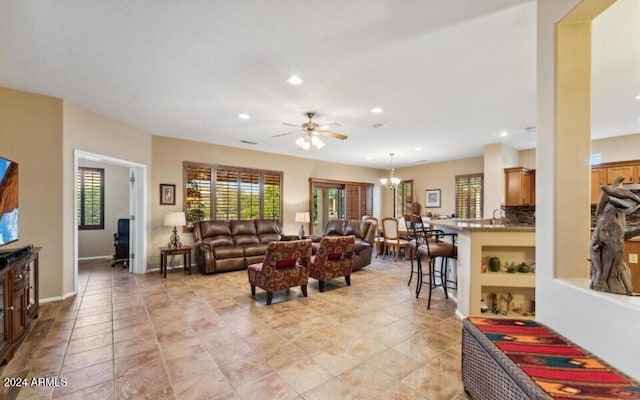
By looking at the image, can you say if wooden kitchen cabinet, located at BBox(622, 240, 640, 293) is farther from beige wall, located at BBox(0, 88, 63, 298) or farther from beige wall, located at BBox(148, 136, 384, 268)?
beige wall, located at BBox(0, 88, 63, 298)

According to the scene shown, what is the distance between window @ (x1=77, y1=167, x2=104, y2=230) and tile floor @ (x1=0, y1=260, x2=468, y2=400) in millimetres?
3637

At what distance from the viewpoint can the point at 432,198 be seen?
9.04 m

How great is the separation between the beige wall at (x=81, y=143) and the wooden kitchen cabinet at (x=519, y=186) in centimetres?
790

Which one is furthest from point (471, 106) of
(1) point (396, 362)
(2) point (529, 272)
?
(1) point (396, 362)

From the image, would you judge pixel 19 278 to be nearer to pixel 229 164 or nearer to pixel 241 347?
pixel 241 347

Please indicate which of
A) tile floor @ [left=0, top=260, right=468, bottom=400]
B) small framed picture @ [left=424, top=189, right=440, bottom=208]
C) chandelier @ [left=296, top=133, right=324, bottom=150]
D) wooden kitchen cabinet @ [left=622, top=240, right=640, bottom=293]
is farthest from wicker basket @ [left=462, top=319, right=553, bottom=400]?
small framed picture @ [left=424, top=189, right=440, bottom=208]

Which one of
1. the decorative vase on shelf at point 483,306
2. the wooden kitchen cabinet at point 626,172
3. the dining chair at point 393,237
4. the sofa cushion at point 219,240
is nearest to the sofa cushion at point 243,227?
the sofa cushion at point 219,240

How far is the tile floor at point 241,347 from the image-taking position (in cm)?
208

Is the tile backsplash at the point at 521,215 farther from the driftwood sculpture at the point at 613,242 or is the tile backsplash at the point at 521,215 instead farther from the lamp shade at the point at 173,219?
the lamp shade at the point at 173,219

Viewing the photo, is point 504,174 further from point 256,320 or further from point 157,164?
point 157,164

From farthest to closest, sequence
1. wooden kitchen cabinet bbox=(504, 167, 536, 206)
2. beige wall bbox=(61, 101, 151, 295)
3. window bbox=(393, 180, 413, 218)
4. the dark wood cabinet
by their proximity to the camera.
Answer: window bbox=(393, 180, 413, 218) < wooden kitchen cabinet bbox=(504, 167, 536, 206) < beige wall bbox=(61, 101, 151, 295) < the dark wood cabinet

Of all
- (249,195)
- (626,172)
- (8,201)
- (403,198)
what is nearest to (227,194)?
(249,195)

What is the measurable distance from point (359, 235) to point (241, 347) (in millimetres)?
4328

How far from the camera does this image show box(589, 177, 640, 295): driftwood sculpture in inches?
63.4
